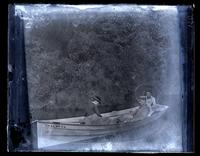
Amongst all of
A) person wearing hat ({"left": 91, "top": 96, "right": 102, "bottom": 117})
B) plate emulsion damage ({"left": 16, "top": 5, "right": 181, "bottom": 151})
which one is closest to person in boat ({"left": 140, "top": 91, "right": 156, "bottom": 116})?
plate emulsion damage ({"left": 16, "top": 5, "right": 181, "bottom": 151})

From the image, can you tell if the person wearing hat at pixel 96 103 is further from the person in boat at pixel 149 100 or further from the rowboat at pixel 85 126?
the person in boat at pixel 149 100

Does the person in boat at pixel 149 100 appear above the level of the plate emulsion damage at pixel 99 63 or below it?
below

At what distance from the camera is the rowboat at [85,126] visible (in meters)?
3.30

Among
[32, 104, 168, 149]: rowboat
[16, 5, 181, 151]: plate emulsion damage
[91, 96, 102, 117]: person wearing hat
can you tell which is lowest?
[32, 104, 168, 149]: rowboat

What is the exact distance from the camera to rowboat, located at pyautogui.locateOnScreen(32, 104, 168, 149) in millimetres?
3301

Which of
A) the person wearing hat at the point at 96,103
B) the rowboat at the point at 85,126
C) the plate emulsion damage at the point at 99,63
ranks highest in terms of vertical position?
the plate emulsion damage at the point at 99,63

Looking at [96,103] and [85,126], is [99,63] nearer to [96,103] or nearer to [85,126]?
[96,103]

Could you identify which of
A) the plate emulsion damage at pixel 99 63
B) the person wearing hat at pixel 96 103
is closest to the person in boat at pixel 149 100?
the plate emulsion damage at pixel 99 63

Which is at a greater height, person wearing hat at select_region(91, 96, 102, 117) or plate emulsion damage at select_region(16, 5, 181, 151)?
plate emulsion damage at select_region(16, 5, 181, 151)

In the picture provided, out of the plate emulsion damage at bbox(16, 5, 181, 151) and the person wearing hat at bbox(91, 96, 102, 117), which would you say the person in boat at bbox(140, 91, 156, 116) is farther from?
the person wearing hat at bbox(91, 96, 102, 117)

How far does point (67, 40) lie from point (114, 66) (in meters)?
0.50

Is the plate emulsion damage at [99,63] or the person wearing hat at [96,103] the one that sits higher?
the plate emulsion damage at [99,63]
